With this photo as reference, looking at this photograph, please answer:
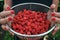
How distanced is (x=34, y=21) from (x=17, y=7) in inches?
6.1

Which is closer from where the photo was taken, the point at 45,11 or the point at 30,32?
the point at 30,32

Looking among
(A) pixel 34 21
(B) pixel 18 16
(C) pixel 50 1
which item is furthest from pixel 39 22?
(C) pixel 50 1

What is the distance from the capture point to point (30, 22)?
1.09m

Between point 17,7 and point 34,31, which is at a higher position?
point 17,7

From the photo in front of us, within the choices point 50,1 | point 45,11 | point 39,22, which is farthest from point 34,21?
point 50,1

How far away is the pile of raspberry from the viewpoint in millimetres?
1055

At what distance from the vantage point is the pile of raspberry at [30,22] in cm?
105

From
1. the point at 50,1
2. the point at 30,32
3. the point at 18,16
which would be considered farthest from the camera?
the point at 50,1

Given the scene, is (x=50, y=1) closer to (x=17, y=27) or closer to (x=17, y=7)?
(x=17, y=7)

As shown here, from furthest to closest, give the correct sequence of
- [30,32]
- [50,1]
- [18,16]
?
1. [50,1]
2. [18,16]
3. [30,32]

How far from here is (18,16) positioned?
3.77 ft

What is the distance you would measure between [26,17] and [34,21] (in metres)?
0.05

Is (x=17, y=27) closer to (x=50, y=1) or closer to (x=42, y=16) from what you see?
(x=42, y=16)

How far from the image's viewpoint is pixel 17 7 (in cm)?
119
